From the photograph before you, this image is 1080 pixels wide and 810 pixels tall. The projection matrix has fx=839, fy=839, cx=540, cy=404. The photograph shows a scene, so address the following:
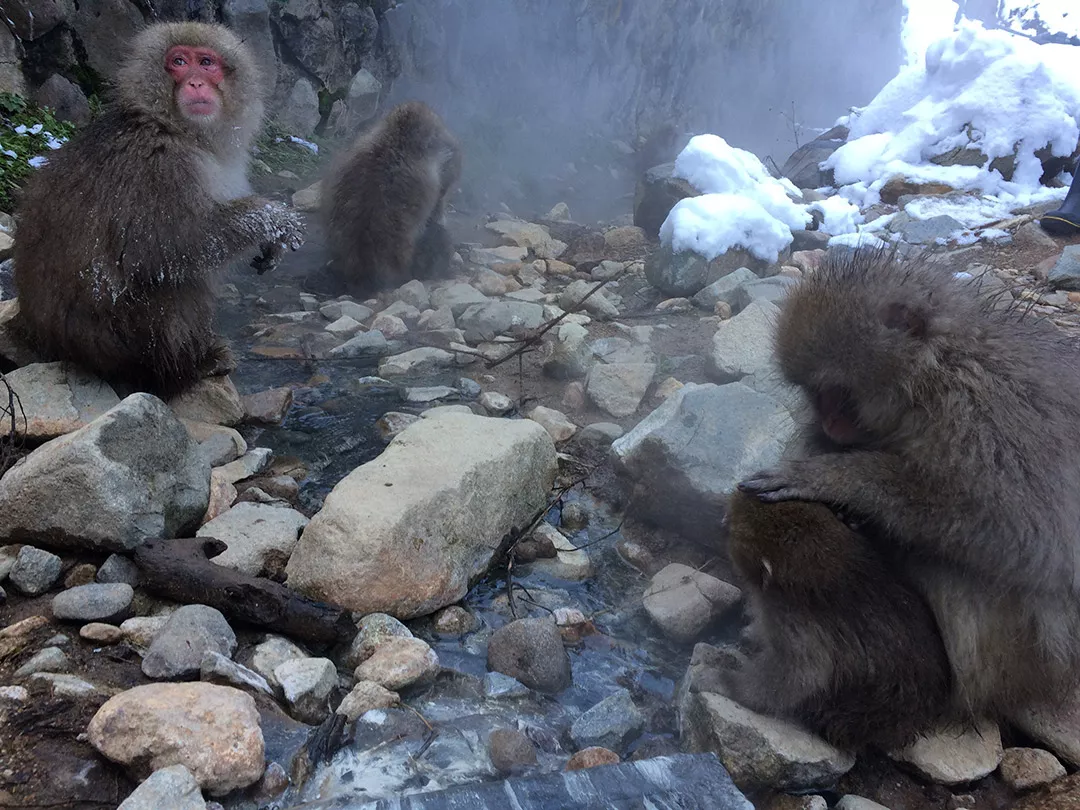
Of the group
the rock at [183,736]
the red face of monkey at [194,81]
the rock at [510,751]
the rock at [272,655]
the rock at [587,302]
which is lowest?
the rock at [272,655]

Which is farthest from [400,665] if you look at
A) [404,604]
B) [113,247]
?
[113,247]

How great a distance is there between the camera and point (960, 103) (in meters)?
9.52

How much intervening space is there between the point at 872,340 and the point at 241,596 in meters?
1.91

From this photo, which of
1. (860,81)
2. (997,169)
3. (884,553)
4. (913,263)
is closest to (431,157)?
(913,263)

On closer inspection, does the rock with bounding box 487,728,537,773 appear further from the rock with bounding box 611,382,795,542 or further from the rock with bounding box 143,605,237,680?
the rock with bounding box 611,382,795,542

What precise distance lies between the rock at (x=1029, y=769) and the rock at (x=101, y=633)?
7.94ft

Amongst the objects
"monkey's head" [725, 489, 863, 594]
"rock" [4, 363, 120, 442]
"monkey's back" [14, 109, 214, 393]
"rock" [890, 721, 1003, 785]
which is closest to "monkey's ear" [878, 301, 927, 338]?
"monkey's head" [725, 489, 863, 594]

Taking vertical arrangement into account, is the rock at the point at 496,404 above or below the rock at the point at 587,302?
below

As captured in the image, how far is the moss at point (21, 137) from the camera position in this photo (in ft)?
17.4

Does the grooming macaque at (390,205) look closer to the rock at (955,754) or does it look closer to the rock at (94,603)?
the rock at (94,603)

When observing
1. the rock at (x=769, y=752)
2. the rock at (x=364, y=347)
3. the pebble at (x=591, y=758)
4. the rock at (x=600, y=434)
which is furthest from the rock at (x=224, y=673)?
the rock at (x=364, y=347)

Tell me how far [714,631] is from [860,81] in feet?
60.0

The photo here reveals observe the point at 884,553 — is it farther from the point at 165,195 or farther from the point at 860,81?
the point at 860,81

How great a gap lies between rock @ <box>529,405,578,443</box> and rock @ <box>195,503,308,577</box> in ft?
4.36
